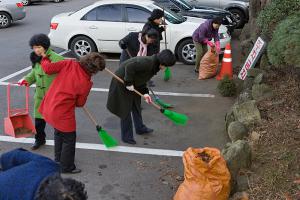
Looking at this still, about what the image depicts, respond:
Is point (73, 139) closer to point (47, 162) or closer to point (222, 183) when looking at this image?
point (222, 183)

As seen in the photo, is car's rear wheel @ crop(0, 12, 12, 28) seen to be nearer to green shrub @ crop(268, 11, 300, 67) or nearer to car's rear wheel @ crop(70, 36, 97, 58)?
car's rear wheel @ crop(70, 36, 97, 58)

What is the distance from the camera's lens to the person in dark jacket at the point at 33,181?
87.9 inches

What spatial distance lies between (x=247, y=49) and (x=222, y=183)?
6858 mm

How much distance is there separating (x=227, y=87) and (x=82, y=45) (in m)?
4.21

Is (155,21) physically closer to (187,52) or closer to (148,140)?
(148,140)

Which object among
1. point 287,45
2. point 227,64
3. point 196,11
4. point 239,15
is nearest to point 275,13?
point 227,64

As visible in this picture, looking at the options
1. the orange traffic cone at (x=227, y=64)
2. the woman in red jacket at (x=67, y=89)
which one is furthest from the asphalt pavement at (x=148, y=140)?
the woman in red jacket at (x=67, y=89)

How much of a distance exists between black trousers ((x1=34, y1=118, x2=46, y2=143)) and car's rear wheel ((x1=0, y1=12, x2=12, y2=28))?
33.9ft

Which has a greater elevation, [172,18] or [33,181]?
[172,18]

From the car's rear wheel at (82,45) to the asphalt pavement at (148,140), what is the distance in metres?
0.95

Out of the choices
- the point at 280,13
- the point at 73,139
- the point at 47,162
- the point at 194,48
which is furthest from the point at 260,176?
the point at 194,48

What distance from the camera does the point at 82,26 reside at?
10.9m

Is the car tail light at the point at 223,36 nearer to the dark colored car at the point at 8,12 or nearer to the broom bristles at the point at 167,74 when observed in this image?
the broom bristles at the point at 167,74

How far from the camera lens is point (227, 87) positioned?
8391mm
